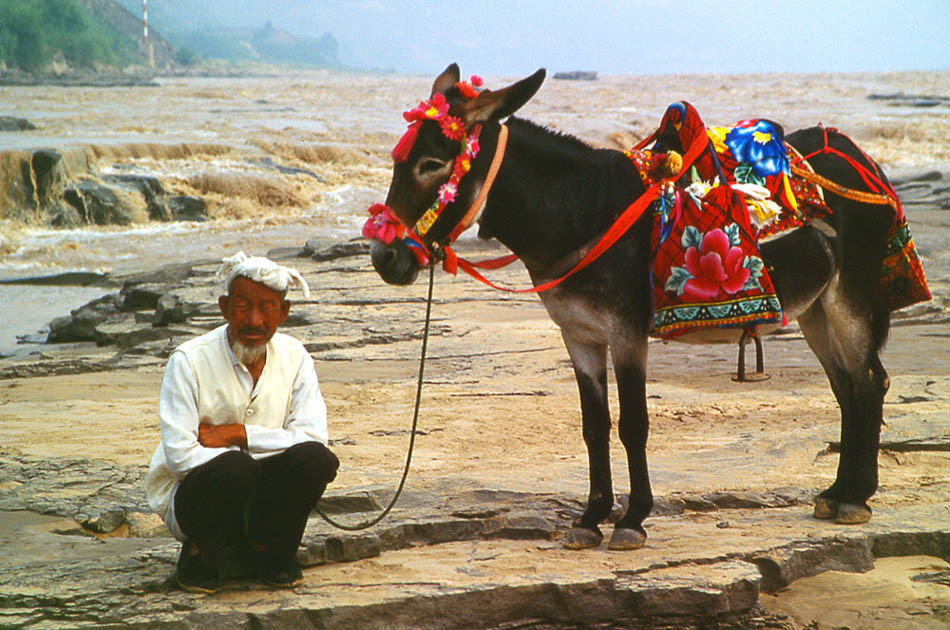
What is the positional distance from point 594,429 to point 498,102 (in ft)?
4.86

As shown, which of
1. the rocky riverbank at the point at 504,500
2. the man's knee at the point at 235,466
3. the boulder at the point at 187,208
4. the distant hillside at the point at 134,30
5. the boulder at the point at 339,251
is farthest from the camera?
the distant hillside at the point at 134,30

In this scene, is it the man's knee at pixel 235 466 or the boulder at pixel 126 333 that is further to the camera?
the boulder at pixel 126 333

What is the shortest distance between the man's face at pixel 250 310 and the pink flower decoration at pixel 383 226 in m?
0.49

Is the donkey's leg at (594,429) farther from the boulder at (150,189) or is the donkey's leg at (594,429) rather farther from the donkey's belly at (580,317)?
the boulder at (150,189)

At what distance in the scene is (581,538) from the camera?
4.54m

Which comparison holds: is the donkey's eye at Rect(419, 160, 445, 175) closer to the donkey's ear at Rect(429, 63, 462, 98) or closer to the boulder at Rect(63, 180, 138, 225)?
the donkey's ear at Rect(429, 63, 462, 98)

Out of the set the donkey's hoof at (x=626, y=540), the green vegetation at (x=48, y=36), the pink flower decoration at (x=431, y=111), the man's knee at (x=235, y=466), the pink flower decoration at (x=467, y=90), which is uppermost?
the green vegetation at (x=48, y=36)

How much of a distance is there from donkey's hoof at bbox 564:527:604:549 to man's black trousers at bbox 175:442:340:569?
1.25 m

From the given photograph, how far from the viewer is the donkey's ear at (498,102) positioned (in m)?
4.09

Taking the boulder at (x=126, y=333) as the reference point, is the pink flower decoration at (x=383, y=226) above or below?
above

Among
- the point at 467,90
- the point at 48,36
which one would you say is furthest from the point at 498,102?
the point at 48,36

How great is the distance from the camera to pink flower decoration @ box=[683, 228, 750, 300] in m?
4.37

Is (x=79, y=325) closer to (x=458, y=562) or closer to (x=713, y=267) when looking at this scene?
(x=458, y=562)

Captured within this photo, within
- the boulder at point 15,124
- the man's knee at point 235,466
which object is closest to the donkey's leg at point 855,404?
the man's knee at point 235,466
